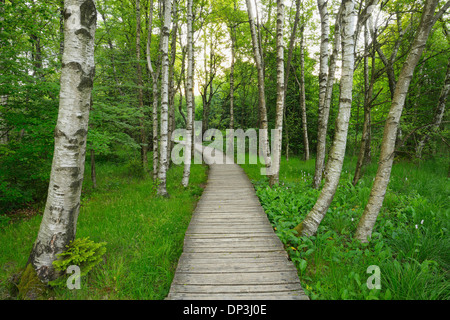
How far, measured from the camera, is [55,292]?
9.36 ft

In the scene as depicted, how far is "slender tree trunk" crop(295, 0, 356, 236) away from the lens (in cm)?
388

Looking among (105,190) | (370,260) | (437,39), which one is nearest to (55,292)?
(370,260)

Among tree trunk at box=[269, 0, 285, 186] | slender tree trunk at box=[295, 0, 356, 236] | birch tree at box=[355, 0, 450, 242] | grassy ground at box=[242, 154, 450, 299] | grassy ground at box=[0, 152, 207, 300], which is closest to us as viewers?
grassy ground at box=[242, 154, 450, 299]

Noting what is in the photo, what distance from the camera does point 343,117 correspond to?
156 inches

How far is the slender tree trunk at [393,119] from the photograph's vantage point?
320cm

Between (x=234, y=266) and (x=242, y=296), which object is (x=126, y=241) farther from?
(x=242, y=296)

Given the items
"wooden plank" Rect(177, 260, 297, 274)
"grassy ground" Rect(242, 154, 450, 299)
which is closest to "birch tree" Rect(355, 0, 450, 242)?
"grassy ground" Rect(242, 154, 450, 299)

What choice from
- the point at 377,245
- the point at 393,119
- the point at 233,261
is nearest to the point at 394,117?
the point at 393,119

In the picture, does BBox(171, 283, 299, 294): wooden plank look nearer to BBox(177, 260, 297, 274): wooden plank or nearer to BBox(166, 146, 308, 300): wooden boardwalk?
BBox(166, 146, 308, 300): wooden boardwalk

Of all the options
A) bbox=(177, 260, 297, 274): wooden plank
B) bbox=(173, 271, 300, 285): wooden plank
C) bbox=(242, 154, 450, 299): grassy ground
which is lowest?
bbox=(173, 271, 300, 285): wooden plank

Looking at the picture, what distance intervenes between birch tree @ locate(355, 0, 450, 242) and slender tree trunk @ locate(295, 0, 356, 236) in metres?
0.65

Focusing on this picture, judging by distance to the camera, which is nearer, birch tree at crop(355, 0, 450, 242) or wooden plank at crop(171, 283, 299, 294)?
wooden plank at crop(171, 283, 299, 294)
